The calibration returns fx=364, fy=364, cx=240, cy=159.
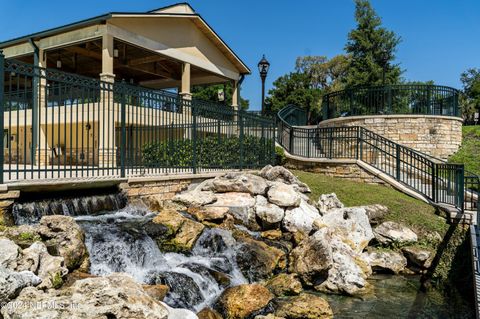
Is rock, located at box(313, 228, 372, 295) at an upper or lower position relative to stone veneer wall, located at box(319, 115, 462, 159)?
lower

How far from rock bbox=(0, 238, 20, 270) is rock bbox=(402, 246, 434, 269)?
768 cm

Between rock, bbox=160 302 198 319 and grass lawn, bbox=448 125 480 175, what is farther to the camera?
grass lawn, bbox=448 125 480 175

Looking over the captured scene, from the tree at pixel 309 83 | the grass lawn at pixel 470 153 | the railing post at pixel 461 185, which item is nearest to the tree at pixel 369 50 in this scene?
the tree at pixel 309 83

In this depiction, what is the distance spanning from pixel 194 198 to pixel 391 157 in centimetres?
904

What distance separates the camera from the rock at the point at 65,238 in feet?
16.3

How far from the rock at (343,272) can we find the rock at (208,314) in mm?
2494

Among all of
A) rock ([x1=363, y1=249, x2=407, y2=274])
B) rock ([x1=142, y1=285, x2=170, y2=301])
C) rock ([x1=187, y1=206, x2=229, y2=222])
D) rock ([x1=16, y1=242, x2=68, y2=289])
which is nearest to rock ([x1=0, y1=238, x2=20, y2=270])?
rock ([x1=16, y1=242, x2=68, y2=289])

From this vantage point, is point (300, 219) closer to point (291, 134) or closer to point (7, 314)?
point (7, 314)

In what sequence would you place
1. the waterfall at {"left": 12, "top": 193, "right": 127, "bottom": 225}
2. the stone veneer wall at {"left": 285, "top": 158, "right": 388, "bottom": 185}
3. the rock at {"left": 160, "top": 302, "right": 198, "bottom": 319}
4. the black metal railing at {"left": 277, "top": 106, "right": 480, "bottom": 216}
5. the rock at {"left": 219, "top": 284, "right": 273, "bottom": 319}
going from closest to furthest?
the rock at {"left": 160, "top": 302, "right": 198, "bottom": 319} → the rock at {"left": 219, "top": 284, "right": 273, "bottom": 319} → the waterfall at {"left": 12, "top": 193, "right": 127, "bottom": 225} → the black metal railing at {"left": 277, "top": 106, "right": 480, "bottom": 216} → the stone veneer wall at {"left": 285, "top": 158, "right": 388, "bottom": 185}

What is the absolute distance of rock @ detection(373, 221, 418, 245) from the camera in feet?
28.6

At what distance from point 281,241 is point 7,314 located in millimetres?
5652

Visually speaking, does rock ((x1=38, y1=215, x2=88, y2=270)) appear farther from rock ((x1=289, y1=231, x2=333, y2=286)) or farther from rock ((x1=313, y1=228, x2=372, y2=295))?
rock ((x1=313, y1=228, x2=372, y2=295))

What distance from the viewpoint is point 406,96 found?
16859 mm

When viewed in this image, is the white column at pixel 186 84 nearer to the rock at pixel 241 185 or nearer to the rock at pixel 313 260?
the rock at pixel 241 185
